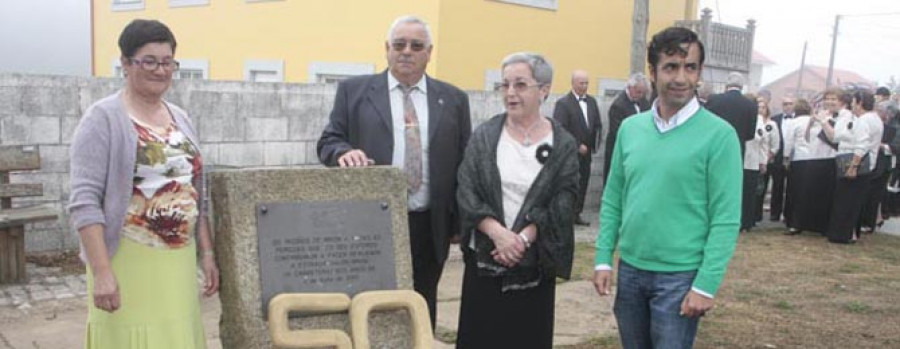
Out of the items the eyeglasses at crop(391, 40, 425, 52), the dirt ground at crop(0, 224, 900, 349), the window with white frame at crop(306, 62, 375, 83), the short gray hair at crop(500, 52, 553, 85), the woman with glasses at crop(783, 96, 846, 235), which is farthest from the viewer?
the window with white frame at crop(306, 62, 375, 83)

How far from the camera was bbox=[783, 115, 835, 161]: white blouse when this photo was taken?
9758mm

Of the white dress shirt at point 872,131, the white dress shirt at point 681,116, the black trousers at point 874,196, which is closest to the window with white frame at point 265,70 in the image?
the white dress shirt at point 872,131

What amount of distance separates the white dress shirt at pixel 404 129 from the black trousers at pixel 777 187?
339 inches

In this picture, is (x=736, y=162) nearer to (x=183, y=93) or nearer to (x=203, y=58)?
(x=183, y=93)

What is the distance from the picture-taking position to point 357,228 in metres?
3.33

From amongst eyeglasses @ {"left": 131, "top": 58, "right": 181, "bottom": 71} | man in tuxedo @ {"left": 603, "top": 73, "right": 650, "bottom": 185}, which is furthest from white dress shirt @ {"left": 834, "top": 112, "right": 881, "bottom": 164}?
eyeglasses @ {"left": 131, "top": 58, "right": 181, "bottom": 71}

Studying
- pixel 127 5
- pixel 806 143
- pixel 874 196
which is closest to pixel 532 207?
pixel 806 143

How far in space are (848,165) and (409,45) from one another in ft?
23.7

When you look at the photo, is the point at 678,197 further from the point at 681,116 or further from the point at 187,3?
the point at 187,3

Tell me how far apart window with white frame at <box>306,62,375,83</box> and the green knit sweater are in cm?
896

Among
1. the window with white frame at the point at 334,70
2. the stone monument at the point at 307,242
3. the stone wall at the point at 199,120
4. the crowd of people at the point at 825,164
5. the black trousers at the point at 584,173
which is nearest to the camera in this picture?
the stone monument at the point at 307,242

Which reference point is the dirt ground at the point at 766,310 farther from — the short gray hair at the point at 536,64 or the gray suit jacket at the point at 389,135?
the short gray hair at the point at 536,64

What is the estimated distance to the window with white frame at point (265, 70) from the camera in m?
13.1

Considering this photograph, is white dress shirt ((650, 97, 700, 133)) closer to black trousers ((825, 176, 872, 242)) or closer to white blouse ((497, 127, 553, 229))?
white blouse ((497, 127, 553, 229))
